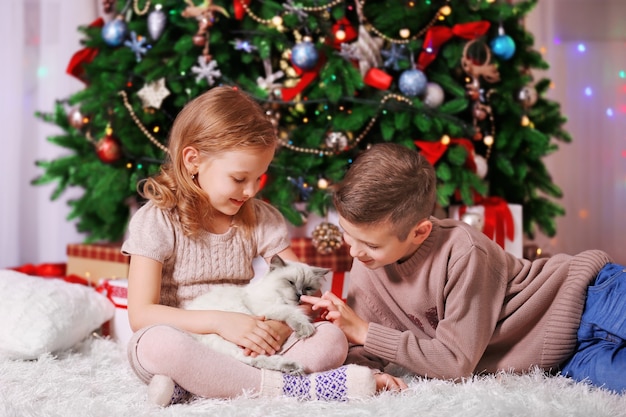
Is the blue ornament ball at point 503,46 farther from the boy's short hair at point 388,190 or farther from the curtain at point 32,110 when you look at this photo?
the curtain at point 32,110

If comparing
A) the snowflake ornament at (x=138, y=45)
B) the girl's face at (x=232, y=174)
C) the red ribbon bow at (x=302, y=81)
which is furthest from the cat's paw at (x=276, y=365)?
the snowflake ornament at (x=138, y=45)

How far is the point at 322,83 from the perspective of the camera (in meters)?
2.56

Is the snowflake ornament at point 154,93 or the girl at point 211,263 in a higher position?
the snowflake ornament at point 154,93

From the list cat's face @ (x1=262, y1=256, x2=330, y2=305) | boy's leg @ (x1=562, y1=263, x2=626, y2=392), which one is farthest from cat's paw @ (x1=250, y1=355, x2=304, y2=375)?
boy's leg @ (x1=562, y1=263, x2=626, y2=392)

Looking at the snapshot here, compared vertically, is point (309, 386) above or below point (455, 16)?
below

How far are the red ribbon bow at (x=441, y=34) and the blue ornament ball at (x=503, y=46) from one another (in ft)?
0.29

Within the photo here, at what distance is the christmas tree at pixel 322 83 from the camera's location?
257 cm

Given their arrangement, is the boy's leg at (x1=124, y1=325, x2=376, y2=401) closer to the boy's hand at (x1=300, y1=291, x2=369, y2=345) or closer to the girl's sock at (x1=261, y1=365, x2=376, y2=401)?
the girl's sock at (x1=261, y1=365, x2=376, y2=401)

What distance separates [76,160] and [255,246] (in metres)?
1.50

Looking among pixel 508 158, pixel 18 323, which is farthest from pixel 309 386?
pixel 508 158

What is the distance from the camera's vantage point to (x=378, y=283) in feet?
5.48

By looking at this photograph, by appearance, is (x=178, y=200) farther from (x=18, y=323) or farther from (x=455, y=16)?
(x=455, y=16)

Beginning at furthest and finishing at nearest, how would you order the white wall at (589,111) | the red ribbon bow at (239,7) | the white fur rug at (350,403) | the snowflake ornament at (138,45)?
the white wall at (589,111) < the snowflake ornament at (138,45) < the red ribbon bow at (239,7) < the white fur rug at (350,403)

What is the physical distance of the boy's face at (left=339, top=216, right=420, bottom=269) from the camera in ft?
4.87
